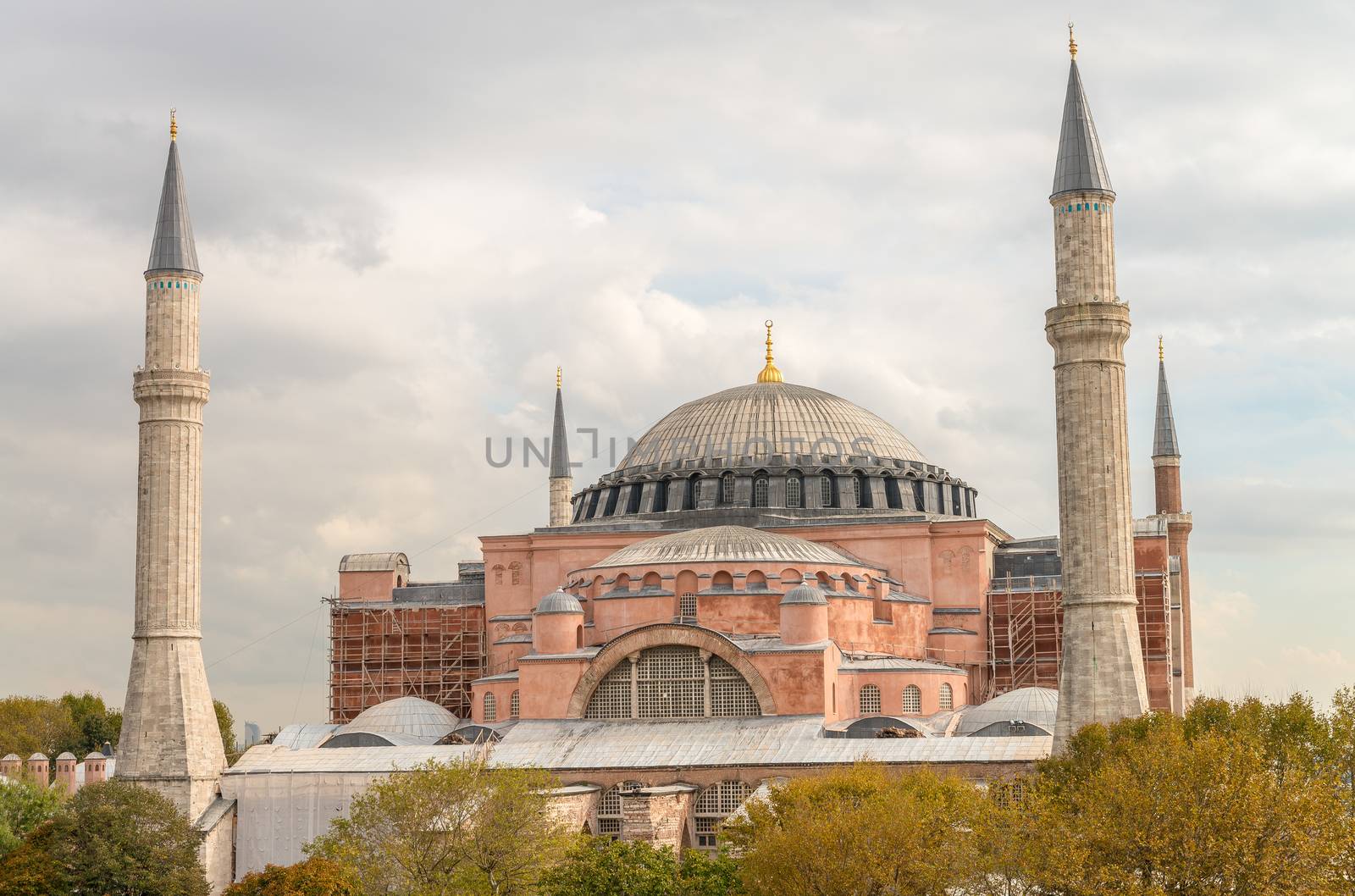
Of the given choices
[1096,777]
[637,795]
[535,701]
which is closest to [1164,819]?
[1096,777]

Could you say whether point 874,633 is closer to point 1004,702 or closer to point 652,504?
point 1004,702

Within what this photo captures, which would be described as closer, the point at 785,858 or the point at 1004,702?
the point at 785,858

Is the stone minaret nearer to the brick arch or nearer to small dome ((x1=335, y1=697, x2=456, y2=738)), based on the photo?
small dome ((x1=335, y1=697, x2=456, y2=738))

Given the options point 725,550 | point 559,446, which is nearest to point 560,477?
point 559,446

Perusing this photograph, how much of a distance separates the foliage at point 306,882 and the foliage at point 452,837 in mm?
236

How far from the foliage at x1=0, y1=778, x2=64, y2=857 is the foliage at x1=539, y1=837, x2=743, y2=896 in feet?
56.0

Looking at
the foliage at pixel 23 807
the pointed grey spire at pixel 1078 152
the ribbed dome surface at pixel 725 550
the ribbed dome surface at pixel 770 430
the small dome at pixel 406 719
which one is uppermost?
the pointed grey spire at pixel 1078 152

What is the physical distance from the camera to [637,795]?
3300cm

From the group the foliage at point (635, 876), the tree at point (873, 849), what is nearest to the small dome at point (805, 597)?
the foliage at point (635, 876)

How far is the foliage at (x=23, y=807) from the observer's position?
4086 centimetres

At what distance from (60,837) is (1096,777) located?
19.0m

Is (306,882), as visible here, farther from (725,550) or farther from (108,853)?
(725,550)

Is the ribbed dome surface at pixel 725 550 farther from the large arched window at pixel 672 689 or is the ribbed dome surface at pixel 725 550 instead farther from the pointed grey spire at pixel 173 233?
the pointed grey spire at pixel 173 233

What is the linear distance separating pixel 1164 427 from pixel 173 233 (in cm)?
3260
